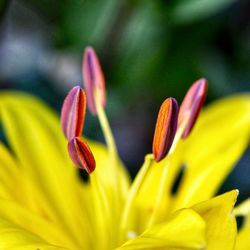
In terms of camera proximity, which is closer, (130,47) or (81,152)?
(81,152)

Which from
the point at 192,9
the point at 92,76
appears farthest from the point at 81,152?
the point at 192,9

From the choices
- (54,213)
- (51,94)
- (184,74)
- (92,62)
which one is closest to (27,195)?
(54,213)

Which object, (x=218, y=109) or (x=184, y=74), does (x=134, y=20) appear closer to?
(x=184, y=74)

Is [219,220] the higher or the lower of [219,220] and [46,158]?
the lower

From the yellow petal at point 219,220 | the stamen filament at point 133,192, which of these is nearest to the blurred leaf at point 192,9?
the stamen filament at point 133,192

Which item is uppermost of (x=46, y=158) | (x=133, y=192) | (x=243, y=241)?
(x=46, y=158)

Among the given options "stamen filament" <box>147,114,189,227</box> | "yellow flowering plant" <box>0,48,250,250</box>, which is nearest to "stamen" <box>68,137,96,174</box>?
"yellow flowering plant" <box>0,48,250,250</box>

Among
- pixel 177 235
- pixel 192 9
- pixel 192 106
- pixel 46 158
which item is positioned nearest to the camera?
pixel 177 235

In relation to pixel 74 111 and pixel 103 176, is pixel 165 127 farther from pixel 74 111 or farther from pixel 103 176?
pixel 103 176
